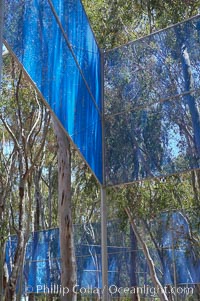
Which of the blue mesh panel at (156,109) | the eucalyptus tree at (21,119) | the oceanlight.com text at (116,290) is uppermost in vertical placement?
the eucalyptus tree at (21,119)

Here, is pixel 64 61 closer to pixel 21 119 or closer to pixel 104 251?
pixel 104 251

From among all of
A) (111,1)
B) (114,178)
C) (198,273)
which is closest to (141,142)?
(114,178)

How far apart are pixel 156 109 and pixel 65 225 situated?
3.91 metres

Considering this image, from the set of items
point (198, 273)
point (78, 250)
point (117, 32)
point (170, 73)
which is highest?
point (117, 32)

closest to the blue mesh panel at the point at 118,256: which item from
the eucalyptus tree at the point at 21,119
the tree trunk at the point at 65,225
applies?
the eucalyptus tree at the point at 21,119

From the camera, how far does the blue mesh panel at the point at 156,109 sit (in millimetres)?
5973

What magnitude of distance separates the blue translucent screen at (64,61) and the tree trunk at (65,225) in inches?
109

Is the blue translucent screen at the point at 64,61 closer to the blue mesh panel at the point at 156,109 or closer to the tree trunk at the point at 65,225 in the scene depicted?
the blue mesh panel at the point at 156,109

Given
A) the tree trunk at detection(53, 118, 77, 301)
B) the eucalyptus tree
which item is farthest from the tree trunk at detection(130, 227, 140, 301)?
the eucalyptus tree

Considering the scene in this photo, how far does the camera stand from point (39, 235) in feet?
45.1

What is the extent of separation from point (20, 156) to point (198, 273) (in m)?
5.45

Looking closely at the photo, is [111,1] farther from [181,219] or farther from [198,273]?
[198,273]

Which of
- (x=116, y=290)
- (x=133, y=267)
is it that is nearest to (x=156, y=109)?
(x=133, y=267)

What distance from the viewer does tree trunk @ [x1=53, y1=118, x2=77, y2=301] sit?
8.85m
